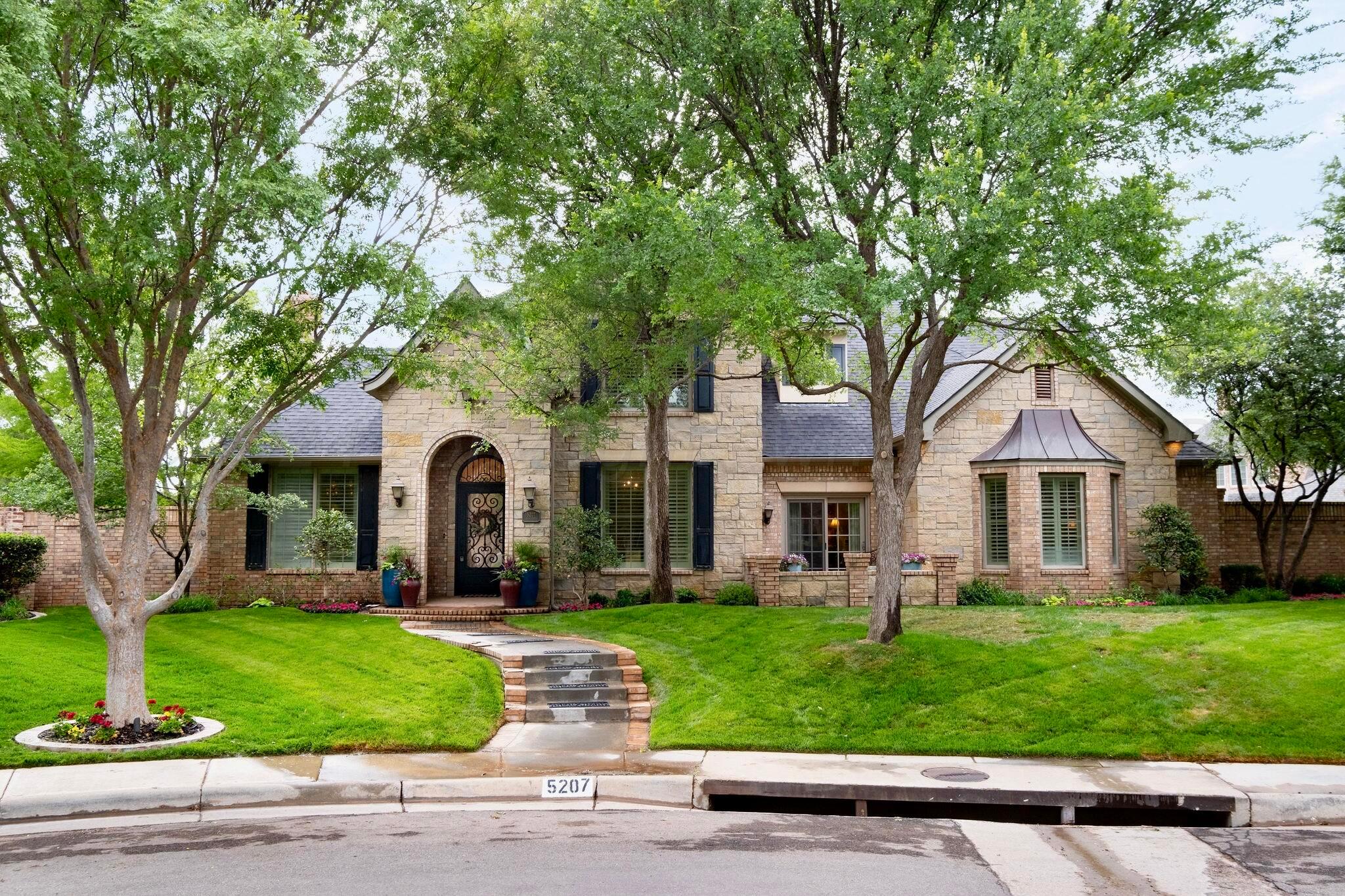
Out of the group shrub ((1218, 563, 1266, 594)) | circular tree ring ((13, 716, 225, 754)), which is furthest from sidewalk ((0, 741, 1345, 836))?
shrub ((1218, 563, 1266, 594))

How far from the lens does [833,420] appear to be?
22016 mm

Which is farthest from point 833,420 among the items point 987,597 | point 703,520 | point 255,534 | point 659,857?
point 659,857

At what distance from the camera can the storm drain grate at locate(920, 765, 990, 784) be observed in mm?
8867

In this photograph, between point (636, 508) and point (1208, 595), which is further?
point (636, 508)

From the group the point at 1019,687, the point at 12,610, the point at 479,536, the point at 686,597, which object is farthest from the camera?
the point at 479,536

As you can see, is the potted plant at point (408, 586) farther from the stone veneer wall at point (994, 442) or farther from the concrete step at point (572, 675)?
the stone veneer wall at point (994, 442)

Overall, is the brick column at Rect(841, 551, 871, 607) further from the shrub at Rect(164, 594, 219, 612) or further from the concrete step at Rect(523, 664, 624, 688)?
the shrub at Rect(164, 594, 219, 612)

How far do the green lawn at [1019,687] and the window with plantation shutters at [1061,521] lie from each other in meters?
4.83

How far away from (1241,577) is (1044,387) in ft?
19.1

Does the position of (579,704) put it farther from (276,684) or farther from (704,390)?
(704,390)

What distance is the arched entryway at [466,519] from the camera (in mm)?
→ 20859

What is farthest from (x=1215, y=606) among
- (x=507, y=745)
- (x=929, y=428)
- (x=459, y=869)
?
(x=459, y=869)

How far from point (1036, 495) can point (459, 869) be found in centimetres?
1580

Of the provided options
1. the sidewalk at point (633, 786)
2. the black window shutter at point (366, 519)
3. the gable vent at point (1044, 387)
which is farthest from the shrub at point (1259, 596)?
the black window shutter at point (366, 519)
